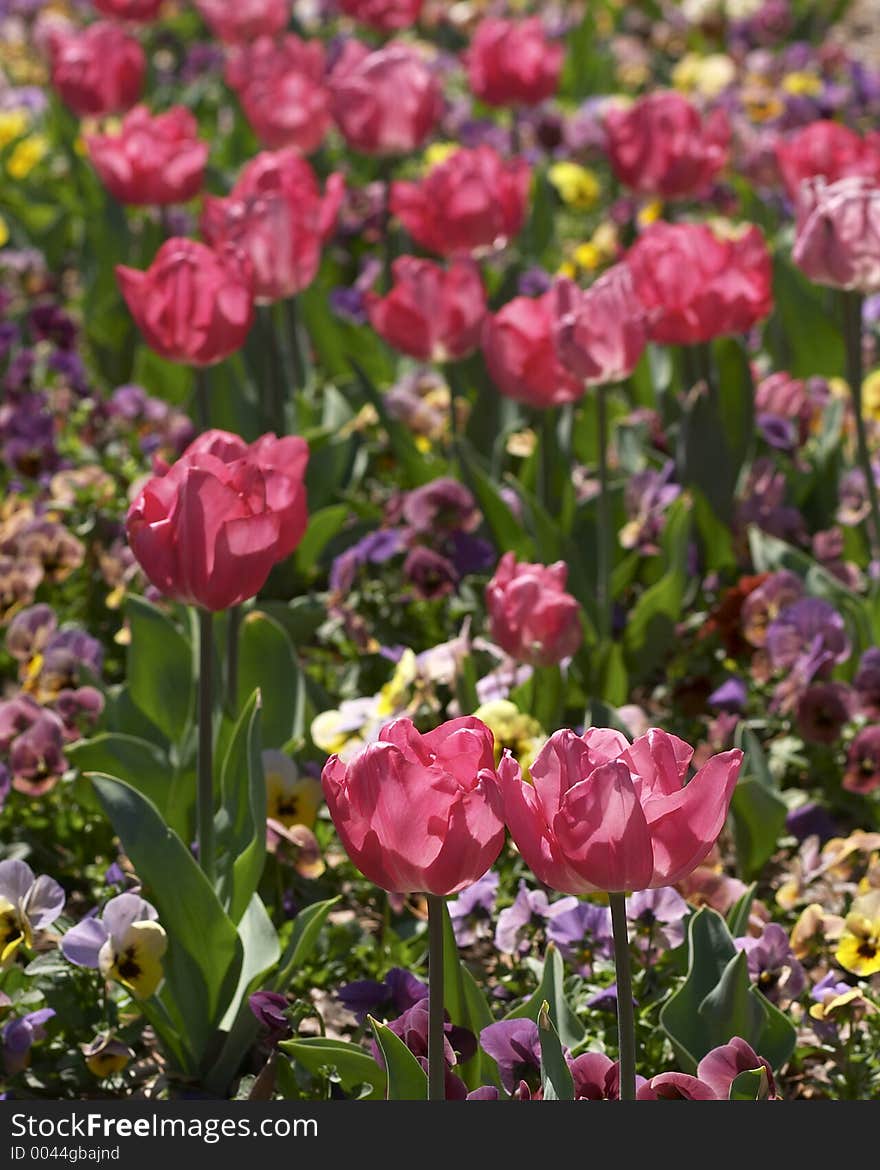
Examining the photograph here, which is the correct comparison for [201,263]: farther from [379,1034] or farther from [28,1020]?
[379,1034]

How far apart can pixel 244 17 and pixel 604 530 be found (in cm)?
333

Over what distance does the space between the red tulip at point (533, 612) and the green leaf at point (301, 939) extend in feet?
1.72

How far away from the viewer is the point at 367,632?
3.05m

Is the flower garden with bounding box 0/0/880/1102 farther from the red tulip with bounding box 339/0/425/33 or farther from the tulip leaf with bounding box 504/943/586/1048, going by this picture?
the red tulip with bounding box 339/0/425/33

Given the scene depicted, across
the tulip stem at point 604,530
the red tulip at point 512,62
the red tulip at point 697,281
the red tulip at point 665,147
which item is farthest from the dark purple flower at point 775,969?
the red tulip at point 512,62

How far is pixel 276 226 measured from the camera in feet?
10.1

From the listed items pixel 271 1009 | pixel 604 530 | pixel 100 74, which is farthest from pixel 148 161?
pixel 271 1009

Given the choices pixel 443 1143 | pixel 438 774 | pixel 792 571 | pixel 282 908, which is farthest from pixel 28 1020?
pixel 792 571

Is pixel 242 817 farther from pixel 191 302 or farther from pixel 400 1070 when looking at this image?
pixel 191 302

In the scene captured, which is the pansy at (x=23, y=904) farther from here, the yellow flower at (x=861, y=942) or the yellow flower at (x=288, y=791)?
the yellow flower at (x=861, y=942)

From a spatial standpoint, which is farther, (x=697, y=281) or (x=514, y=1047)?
(x=697, y=281)

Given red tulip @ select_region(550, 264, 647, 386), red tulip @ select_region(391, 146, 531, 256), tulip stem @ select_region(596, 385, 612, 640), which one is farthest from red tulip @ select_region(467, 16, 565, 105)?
red tulip @ select_region(550, 264, 647, 386)

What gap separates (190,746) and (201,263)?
755 millimetres

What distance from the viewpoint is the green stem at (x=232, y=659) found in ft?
7.84
